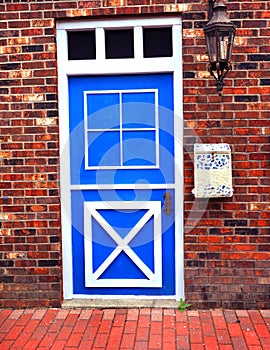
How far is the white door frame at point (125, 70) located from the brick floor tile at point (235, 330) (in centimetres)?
61

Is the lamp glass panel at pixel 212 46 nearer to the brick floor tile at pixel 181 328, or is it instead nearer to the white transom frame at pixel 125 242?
the white transom frame at pixel 125 242

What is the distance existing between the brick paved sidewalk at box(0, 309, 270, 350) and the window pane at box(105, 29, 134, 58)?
243cm

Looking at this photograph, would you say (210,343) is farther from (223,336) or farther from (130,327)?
(130,327)

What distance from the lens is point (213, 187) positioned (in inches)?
154

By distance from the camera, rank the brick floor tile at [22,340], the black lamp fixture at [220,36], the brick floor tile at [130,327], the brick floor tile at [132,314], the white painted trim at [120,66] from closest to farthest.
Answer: the black lamp fixture at [220,36]
the brick floor tile at [22,340]
the brick floor tile at [130,327]
the brick floor tile at [132,314]
the white painted trim at [120,66]

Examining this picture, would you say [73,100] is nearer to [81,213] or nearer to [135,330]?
[81,213]

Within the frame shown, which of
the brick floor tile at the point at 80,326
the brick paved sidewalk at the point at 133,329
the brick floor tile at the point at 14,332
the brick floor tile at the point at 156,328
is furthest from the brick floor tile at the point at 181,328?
the brick floor tile at the point at 14,332

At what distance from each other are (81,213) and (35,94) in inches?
48.2

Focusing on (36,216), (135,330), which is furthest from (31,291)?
(135,330)

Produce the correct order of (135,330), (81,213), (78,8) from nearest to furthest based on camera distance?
1. (135,330)
2. (78,8)
3. (81,213)

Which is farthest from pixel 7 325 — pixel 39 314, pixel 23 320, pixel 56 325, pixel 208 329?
pixel 208 329

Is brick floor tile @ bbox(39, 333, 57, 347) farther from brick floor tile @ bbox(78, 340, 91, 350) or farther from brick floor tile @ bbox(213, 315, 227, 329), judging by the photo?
brick floor tile @ bbox(213, 315, 227, 329)

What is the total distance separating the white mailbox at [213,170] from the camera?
390 centimetres

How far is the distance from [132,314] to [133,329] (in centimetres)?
28
